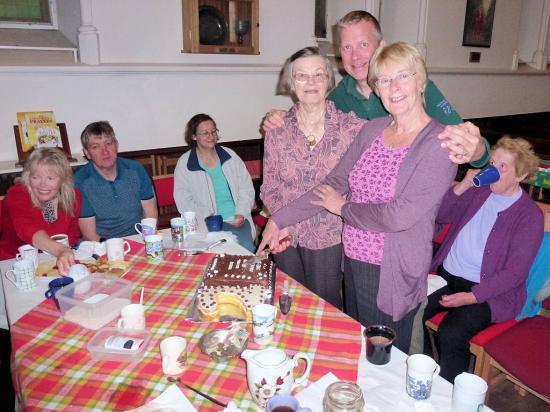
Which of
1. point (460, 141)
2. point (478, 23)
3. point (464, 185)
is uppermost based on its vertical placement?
point (478, 23)

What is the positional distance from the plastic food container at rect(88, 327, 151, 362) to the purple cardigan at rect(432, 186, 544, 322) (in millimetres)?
1525

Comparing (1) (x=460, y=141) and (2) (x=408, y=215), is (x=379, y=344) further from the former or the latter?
(1) (x=460, y=141)

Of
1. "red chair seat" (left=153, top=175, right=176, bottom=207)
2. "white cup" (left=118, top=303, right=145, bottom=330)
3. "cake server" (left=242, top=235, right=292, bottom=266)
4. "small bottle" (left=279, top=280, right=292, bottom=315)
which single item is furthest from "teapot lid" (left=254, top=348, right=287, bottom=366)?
"red chair seat" (left=153, top=175, right=176, bottom=207)

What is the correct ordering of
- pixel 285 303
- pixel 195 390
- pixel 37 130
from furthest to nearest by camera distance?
pixel 37 130, pixel 285 303, pixel 195 390

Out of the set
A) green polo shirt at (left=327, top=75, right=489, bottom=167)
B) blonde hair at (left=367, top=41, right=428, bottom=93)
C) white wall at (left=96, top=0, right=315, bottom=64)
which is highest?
white wall at (left=96, top=0, right=315, bottom=64)

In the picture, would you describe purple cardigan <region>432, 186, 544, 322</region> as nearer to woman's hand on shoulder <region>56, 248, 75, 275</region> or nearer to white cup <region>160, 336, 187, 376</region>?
white cup <region>160, 336, 187, 376</region>

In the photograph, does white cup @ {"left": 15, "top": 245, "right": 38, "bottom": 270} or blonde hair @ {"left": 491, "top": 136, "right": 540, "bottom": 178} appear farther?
blonde hair @ {"left": 491, "top": 136, "right": 540, "bottom": 178}

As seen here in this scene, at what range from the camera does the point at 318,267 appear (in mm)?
2068

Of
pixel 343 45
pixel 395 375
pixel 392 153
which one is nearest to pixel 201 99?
pixel 343 45

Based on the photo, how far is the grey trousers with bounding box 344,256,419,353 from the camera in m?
1.68

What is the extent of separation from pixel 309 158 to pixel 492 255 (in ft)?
3.17

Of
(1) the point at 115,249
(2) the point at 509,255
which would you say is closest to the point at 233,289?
(1) the point at 115,249

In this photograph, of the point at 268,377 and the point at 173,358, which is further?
the point at 173,358

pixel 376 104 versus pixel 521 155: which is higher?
pixel 376 104
